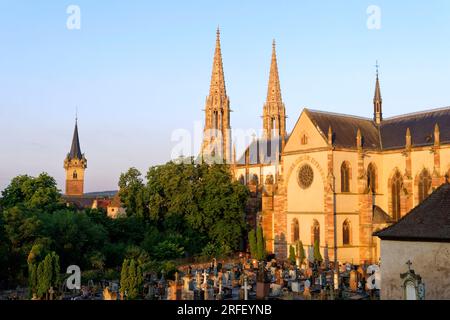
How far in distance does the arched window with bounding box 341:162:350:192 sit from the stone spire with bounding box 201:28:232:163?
34.5 m

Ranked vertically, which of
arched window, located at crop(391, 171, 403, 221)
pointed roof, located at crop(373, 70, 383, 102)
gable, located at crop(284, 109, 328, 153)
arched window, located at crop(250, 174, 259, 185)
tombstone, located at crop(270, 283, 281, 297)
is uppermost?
pointed roof, located at crop(373, 70, 383, 102)

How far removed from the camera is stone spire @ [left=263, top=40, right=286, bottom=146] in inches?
3194

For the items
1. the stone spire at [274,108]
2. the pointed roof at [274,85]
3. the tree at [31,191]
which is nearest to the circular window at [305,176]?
the tree at [31,191]

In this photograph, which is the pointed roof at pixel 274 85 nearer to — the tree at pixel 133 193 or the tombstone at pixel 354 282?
the tree at pixel 133 193

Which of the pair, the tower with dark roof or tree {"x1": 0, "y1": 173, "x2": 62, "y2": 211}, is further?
the tower with dark roof

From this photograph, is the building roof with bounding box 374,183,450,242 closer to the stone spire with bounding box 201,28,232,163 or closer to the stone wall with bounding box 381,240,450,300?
the stone wall with bounding box 381,240,450,300

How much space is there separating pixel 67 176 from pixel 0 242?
8626 centimetres

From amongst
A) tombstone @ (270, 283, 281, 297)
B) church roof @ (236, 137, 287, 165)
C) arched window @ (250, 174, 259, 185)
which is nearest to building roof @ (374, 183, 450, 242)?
tombstone @ (270, 283, 281, 297)

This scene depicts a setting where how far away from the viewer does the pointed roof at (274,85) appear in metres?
82.2

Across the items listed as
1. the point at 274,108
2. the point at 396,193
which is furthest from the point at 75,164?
the point at 396,193

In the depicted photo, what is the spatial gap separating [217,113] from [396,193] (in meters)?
38.3

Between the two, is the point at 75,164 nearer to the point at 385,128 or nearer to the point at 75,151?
the point at 75,151
